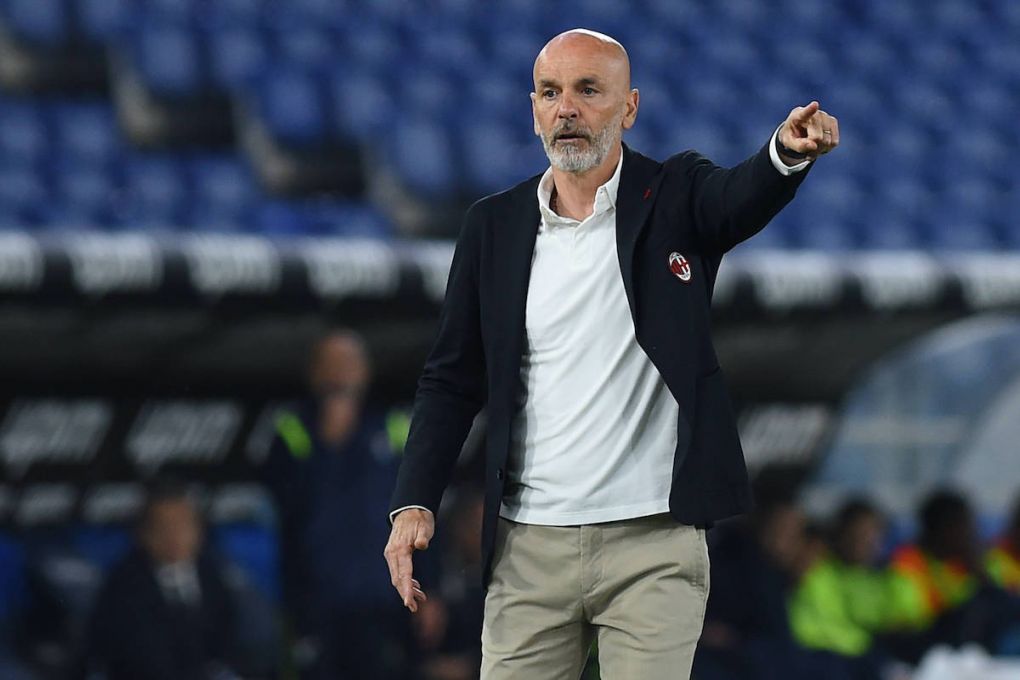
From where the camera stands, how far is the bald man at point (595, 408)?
9.52ft

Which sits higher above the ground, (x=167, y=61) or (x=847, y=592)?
(x=167, y=61)

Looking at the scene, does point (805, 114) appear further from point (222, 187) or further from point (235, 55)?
point (235, 55)

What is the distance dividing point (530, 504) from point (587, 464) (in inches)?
5.3

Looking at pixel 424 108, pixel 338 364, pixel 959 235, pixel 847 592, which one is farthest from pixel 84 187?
pixel 959 235

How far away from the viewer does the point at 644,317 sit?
9.61ft

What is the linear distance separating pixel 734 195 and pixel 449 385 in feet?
2.09

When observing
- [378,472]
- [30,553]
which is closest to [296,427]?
[378,472]

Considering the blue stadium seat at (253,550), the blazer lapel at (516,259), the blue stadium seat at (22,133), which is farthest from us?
the blue stadium seat at (22,133)

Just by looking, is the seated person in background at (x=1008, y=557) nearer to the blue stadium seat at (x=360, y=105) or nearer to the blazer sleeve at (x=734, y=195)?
the blue stadium seat at (x=360, y=105)

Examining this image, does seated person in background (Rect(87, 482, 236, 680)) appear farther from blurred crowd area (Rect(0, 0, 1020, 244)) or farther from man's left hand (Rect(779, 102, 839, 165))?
man's left hand (Rect(779, 102, 839, 165))

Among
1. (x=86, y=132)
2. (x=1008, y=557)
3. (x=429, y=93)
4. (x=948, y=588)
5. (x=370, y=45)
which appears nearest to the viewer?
(x=948, y=588)

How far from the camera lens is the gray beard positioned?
117 inches

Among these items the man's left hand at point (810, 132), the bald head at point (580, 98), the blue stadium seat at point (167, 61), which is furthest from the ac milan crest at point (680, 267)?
the blue stadium seat at point (167, 61)

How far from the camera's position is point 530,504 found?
3.01 m
